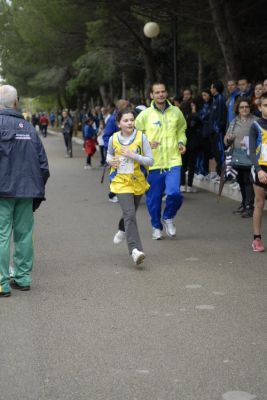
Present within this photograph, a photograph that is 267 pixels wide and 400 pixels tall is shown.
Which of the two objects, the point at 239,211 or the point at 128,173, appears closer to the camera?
the point at 128,173

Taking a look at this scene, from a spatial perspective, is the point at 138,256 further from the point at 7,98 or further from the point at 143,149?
the point at 7,98

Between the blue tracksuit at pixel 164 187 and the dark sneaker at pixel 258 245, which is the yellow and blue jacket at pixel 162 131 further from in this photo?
the dark sneaker at pixel 258 245

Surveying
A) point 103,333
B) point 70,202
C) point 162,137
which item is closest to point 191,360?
point 103,333

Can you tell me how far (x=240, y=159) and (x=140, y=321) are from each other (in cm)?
592

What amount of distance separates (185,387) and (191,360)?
49 centimetres

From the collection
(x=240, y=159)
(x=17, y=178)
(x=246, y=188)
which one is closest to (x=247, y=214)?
(x=246, y=188)

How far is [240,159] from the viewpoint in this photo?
37.8ft

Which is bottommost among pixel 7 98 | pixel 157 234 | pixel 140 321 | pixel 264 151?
pixel 157 234

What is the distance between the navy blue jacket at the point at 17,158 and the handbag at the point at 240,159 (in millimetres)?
5073

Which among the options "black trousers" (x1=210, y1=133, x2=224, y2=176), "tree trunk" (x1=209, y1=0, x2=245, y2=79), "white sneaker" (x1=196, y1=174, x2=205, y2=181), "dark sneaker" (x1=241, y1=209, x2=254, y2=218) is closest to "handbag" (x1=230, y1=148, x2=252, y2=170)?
"dark sneaker" (x1=241, y1=209, x2=254, y2=218)

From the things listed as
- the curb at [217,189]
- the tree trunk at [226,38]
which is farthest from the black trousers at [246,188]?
the tree trunk at [226,38]

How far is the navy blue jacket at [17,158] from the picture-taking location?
684cm

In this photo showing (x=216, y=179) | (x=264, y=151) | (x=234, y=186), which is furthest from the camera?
(x=216, y=179)

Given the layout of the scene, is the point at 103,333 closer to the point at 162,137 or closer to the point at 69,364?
the point at 69,364
